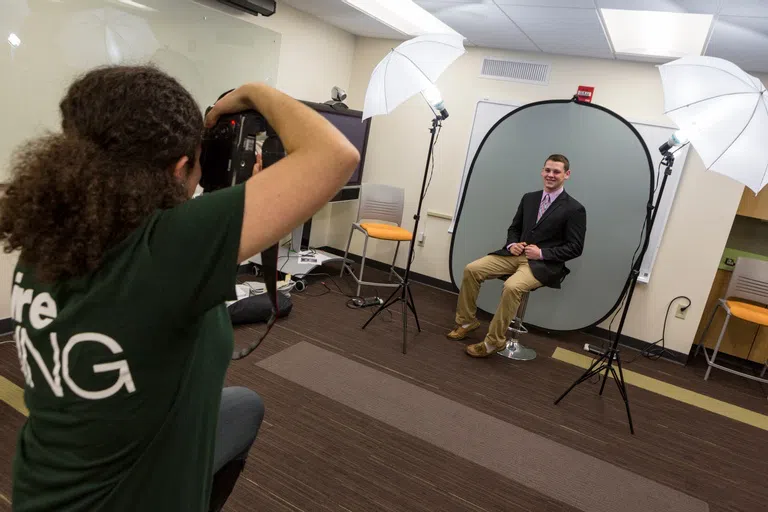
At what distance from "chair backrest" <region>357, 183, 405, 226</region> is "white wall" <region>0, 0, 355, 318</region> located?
69cm

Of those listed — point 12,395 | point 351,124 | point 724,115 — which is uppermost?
point 724,115

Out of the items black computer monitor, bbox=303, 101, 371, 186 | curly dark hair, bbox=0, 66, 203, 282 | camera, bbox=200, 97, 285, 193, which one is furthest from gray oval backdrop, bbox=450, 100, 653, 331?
curly dark hair, bbox=0, 66, 203, 282

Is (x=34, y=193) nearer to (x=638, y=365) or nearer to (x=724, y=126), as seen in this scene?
(x=724, y=126)

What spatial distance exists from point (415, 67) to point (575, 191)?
180 cm

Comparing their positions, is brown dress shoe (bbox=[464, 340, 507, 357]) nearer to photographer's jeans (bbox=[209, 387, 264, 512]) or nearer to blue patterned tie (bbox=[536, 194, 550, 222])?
blue patterned tie (bbox=[536, 194, 550, 222])

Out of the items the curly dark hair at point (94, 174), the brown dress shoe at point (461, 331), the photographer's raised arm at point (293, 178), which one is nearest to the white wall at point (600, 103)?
the brown dress shoe at point (461, 331)

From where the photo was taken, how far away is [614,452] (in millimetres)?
2502

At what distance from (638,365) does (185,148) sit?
3867 millimetres

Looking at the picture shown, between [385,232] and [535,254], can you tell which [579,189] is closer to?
[535,254]

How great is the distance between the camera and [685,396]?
3295mm

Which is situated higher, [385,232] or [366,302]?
[385,232]

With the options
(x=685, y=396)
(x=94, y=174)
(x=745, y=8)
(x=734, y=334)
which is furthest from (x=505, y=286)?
(x=94, y=174)

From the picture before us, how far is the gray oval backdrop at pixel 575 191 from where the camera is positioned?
372 centimetres

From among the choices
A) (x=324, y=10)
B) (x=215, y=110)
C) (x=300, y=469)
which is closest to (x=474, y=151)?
(x=324, y=10)
